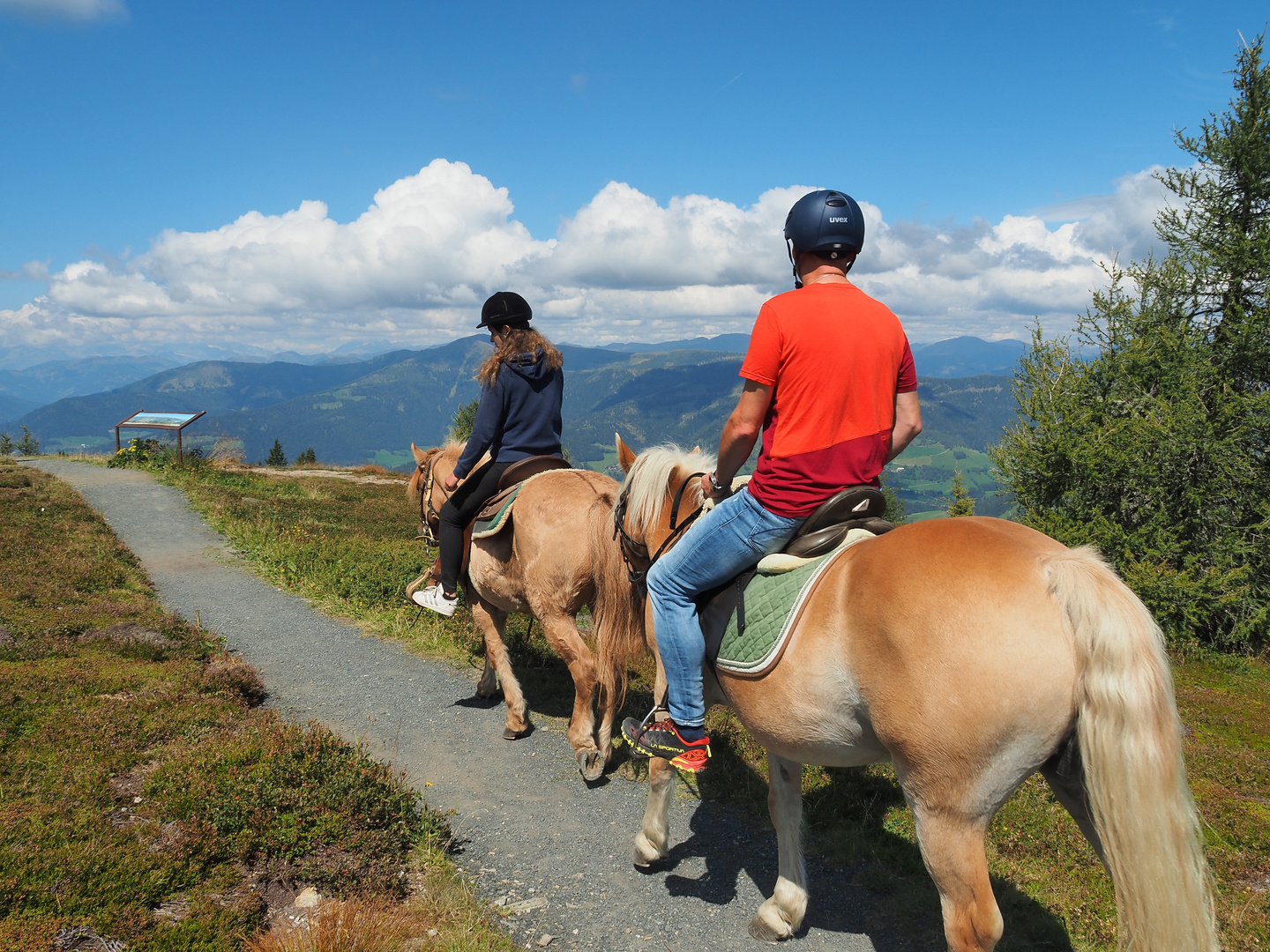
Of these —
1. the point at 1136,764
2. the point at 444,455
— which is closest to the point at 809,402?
the point at 1136,764

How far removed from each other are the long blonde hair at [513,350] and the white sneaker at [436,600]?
2.35 meters

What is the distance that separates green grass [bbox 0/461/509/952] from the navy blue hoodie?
9.28 ft

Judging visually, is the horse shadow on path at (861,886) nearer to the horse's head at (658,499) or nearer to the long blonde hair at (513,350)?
the horse's head at (658,499)

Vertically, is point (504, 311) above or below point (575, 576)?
above

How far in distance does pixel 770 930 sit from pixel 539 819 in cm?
201

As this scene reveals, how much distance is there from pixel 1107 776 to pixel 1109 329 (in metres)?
17.8

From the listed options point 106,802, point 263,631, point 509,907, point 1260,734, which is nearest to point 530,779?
point 509,907

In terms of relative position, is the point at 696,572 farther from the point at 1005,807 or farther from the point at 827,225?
the point at 1005,807

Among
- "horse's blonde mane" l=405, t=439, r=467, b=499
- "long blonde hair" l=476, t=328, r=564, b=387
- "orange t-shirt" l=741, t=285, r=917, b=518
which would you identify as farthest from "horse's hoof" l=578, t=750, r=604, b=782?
"orange t-shirt" l=741, t=285, r=917, b=518

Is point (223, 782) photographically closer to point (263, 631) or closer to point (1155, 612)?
point (263, 631)

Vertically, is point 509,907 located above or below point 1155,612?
above

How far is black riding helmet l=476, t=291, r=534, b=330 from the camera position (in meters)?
6.36

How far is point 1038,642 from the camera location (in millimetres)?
2457

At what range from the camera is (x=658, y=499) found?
4520mm
